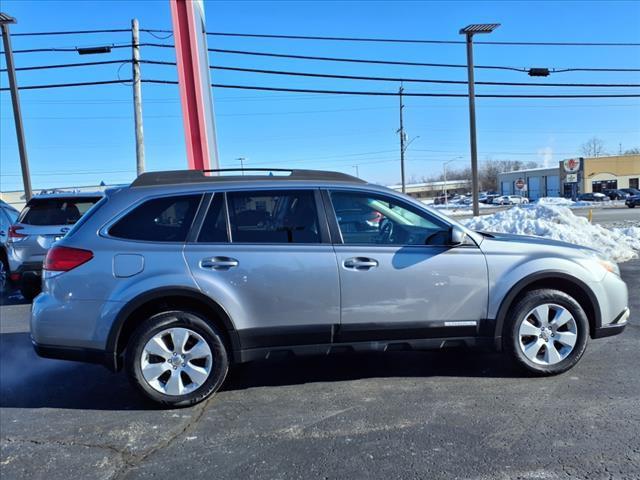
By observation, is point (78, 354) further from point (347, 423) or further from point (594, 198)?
point (594, 198)

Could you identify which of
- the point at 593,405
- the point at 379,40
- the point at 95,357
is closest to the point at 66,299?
the point at 95,357

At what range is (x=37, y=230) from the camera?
7871mm

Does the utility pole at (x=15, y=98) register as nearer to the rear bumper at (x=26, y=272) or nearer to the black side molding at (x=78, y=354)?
the rear bumper at (x=26, y=272)

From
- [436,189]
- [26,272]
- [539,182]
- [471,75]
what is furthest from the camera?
[436,189]

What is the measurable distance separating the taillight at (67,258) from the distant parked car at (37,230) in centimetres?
433

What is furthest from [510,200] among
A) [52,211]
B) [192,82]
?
[52,211]

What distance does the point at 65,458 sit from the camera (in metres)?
3.21

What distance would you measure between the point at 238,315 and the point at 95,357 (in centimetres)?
112

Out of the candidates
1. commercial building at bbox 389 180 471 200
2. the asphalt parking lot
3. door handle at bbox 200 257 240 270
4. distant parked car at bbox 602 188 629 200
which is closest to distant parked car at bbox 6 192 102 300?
the asphalt parking lot

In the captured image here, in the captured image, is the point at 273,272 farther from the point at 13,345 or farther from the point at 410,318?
the point at 13,345

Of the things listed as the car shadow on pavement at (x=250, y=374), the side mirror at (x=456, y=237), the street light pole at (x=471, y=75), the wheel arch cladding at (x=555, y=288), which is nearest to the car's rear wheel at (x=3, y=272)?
the car shadow on pavement at (x=250, y=374)

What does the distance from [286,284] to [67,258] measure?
1.67m

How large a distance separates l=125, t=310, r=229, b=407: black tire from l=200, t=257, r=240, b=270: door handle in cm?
40

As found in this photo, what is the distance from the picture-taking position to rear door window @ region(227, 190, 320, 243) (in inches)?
156
